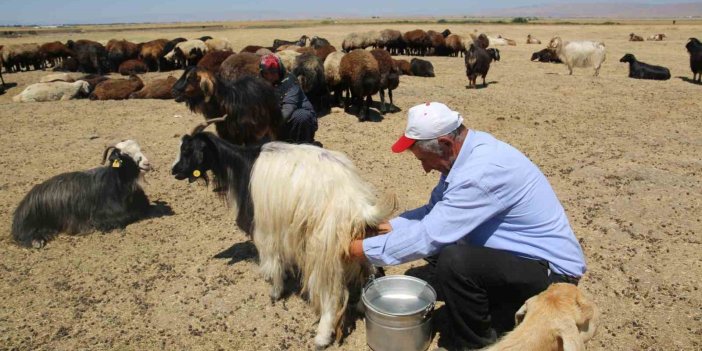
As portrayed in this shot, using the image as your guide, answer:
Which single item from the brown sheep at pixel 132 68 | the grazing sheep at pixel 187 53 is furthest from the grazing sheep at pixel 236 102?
the grazing sheep at pixel 187 53

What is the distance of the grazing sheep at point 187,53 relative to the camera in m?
19.5

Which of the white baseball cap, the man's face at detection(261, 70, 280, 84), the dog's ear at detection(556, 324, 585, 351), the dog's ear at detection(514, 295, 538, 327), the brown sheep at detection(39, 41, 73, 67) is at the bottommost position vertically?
the dog's ear at detection(514, 295, 538, 327)

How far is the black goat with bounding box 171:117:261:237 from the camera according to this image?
378cm

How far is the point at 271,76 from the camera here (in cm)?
540

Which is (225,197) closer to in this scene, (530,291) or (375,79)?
(530,291)

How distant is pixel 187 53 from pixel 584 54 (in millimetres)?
15766

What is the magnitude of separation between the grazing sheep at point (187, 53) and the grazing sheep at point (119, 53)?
184 centimetres

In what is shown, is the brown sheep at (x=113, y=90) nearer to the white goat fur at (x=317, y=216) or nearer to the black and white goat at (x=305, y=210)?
the black and white goat at (x=305, y=210)

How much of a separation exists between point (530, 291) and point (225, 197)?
8.88 feet

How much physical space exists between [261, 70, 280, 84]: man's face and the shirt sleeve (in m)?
3.26

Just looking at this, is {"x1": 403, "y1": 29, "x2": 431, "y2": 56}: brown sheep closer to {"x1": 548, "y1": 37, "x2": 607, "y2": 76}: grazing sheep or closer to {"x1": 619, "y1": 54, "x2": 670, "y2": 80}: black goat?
{"x1": 548, "y1": 37, "x2": 607, "y2": 76}: grazing sheep

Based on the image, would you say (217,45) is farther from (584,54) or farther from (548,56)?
(584,54)

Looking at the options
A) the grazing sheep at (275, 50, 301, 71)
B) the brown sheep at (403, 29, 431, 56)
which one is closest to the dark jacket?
the grazing sheep at (275, 50, 301, 71)

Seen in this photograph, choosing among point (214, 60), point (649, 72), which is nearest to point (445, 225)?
point (214, 60)
